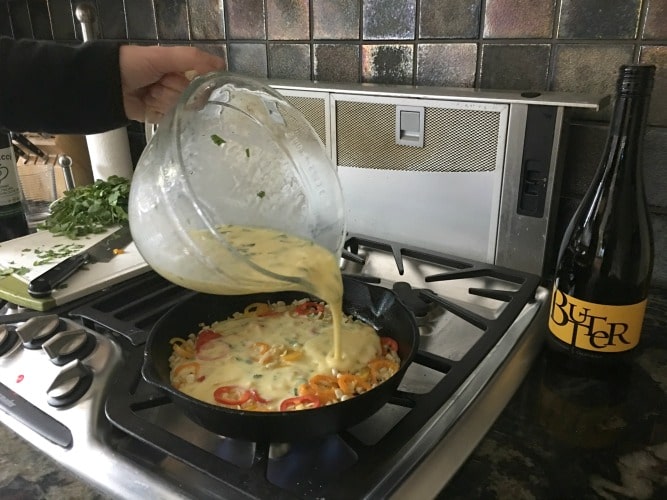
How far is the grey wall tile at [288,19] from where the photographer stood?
1.01 m

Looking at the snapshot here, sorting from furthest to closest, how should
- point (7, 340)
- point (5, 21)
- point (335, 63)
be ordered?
point (5, 21) → point (335, 63) → point (7, 340)

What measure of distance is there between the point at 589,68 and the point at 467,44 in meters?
0.18

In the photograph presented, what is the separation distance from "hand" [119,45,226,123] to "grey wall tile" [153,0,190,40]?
15.0 inches

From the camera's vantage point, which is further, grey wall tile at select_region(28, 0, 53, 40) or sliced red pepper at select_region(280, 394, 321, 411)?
grey wall tile at select_region(28, 0, 53, 40)

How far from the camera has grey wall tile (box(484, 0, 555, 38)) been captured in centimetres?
80

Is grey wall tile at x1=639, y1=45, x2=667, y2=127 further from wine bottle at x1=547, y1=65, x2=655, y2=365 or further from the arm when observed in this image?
the arm

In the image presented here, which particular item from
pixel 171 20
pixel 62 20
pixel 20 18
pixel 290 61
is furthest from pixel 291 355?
pixel 20 18

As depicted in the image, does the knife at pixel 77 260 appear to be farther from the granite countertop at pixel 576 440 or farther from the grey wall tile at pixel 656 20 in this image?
the grey wall tile at pixel 656 20

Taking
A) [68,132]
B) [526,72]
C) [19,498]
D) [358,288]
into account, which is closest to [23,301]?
[68,132]

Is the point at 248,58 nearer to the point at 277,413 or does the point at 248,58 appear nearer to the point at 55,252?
the point at 55,252

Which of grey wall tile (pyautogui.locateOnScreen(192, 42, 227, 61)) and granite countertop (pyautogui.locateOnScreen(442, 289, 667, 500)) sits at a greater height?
grey wall tile (pyautogui.locateOnScreen(192, 42, 227, 61))

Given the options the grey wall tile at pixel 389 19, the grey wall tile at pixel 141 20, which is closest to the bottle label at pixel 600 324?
the grey wall tile at pixel 389 19

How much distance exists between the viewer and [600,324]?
0.63 m

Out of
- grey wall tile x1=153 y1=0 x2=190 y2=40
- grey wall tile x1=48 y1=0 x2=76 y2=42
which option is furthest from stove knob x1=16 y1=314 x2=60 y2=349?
grey wall tile x1=48 y1=0 x2=76 y2=42
